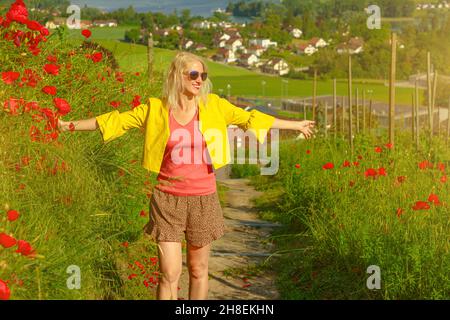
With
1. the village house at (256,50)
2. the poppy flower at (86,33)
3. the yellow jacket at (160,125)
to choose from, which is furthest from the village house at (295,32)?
the yellow jacket at (160,125)

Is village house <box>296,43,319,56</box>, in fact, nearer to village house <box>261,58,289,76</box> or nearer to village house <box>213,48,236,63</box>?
village house <box>261,58,289,76</box>

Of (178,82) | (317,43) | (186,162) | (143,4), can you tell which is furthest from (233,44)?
(186,162)

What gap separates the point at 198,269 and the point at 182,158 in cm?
68

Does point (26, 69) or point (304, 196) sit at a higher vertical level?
point (26, 69)

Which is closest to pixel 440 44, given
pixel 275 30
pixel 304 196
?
pixel 275 30

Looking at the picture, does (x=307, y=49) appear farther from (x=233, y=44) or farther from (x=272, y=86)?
(x=233, y=44)

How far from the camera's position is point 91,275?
466cm

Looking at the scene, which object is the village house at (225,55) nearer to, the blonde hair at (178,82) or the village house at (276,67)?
the village house at (276,67)

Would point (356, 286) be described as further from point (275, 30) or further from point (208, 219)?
point (275, 30)

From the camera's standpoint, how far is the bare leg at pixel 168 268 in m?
4.29

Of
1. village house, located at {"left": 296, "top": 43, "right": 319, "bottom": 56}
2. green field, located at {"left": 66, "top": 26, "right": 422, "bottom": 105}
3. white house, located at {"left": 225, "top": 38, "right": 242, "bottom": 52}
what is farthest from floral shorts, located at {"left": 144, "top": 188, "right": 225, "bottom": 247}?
white house, located at {"left": 225, "top": 38, "right": 242, "bottom": 52}

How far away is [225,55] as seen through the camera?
110 metres

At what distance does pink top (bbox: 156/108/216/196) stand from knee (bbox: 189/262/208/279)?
45 cm
